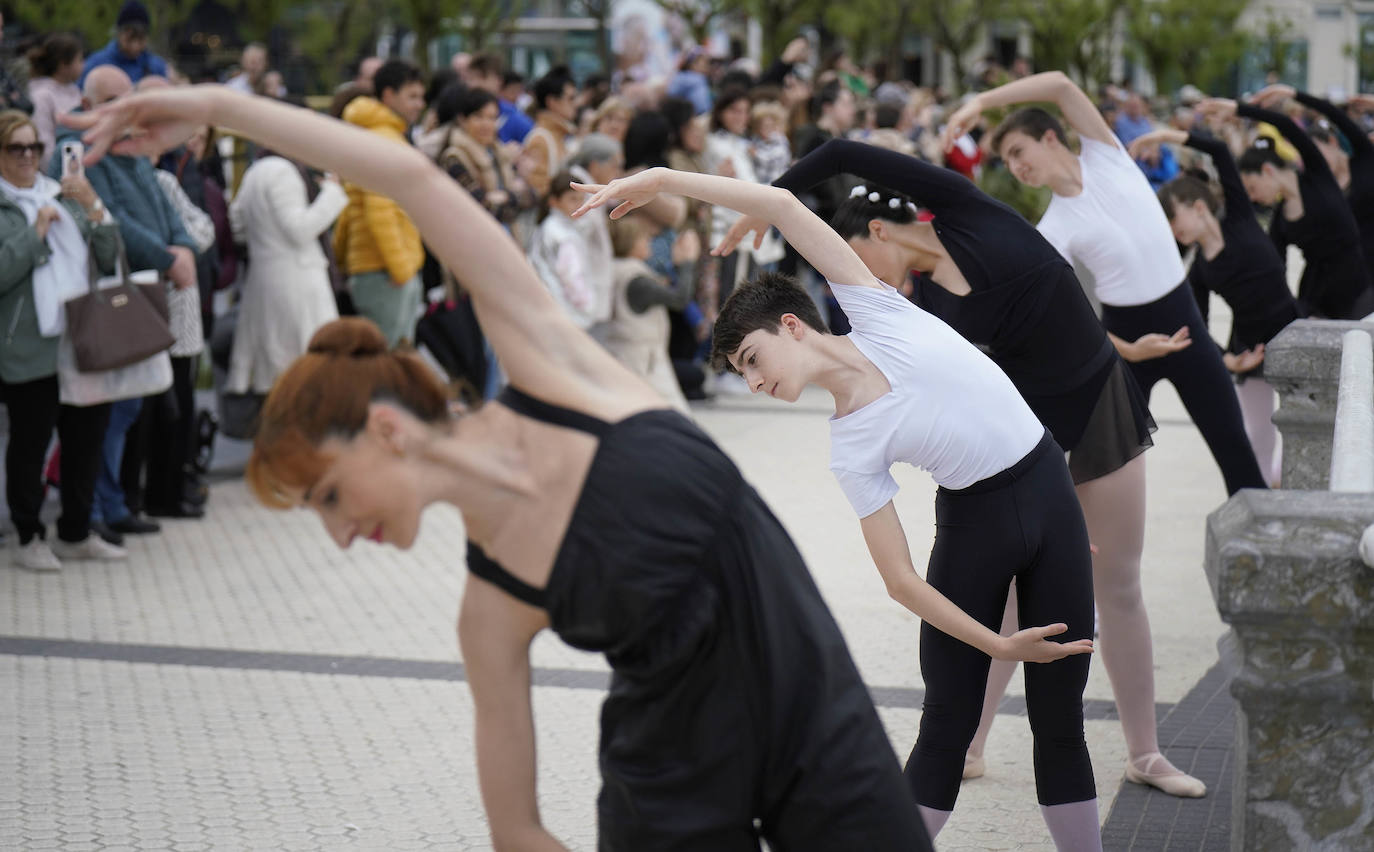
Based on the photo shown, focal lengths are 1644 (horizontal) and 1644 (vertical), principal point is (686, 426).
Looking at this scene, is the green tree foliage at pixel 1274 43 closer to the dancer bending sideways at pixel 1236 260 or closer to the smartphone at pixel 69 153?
the dancer bending sideways at pixel 1236 260

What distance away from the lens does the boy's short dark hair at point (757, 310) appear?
131 inches

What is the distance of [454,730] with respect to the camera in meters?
5.47

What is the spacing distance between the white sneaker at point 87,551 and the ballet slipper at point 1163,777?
4.91 meters

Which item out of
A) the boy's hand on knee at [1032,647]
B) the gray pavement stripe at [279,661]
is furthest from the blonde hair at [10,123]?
the boy's hand on knee at [1032,647]

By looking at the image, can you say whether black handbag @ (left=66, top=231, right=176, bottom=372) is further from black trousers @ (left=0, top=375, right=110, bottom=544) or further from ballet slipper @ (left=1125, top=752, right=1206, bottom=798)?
ballet slipper @ (left=1125, top=752, right=1206, bottom=798)

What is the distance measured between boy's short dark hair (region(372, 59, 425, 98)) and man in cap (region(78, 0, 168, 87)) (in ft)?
7.83

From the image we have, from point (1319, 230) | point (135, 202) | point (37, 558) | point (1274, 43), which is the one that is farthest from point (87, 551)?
point (1274, 43)

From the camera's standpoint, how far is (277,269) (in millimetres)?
8820

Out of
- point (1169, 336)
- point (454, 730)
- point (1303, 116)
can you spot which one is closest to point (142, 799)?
point (454, 730)

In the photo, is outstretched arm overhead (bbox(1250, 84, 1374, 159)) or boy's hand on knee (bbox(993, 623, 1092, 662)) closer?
boy's hand on knee (bbox(993, 623, 1092, 662))

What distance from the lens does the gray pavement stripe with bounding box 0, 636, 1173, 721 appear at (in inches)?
235

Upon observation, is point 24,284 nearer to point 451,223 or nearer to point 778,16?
point 451,223

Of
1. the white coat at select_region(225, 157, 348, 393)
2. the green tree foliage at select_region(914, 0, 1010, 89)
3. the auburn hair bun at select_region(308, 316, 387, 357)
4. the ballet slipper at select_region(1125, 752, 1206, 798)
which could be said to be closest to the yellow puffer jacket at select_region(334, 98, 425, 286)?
the white coat at select_region(225, 157, 348, 393)

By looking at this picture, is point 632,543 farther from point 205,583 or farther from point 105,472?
point 105,472
